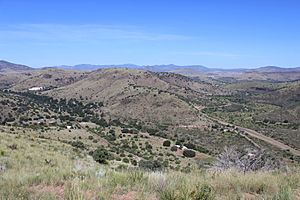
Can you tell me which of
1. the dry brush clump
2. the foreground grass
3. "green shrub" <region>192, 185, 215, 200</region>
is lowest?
the dry brush clump

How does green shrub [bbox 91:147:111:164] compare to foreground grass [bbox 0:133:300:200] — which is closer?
foreground grass [bbox 0:133:300:200]

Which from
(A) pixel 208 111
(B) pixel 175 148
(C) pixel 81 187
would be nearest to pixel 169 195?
(C) pixel 81 187

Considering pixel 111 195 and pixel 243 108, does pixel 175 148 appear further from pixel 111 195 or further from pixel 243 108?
pixel 243 108

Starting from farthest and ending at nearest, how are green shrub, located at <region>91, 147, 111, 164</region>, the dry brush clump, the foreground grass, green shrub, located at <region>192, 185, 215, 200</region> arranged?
green shrub, located at <region>91, 147, 111, 164</region>
the dry brush clump
the foreground grass
green shrub, located at <region>192, 185, 215, 200</region>

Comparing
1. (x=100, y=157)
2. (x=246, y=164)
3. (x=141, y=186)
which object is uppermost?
(x=141, y=186)

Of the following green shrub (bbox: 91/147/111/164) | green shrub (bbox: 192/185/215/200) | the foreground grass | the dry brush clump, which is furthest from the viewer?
green shrub (bbox: 91/147/111/164)

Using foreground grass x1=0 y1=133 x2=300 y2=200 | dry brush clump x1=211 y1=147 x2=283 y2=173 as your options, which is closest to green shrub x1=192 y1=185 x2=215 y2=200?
foreground grass x1=0 y1=133 x2=300 y2=200

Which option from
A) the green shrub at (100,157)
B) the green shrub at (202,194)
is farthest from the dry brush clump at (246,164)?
the green shrub at (100,157)

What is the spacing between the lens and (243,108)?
488ft

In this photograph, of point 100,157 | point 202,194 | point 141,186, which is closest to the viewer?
point 202,194

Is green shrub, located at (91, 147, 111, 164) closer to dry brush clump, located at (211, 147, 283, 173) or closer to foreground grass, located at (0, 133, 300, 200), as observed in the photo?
dry brush clump, located at (211, 147, 283, 173)

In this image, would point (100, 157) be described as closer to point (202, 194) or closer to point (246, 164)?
point (246, 164)

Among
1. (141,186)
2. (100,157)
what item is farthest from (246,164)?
(100,157)

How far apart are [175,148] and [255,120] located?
63219 mm
